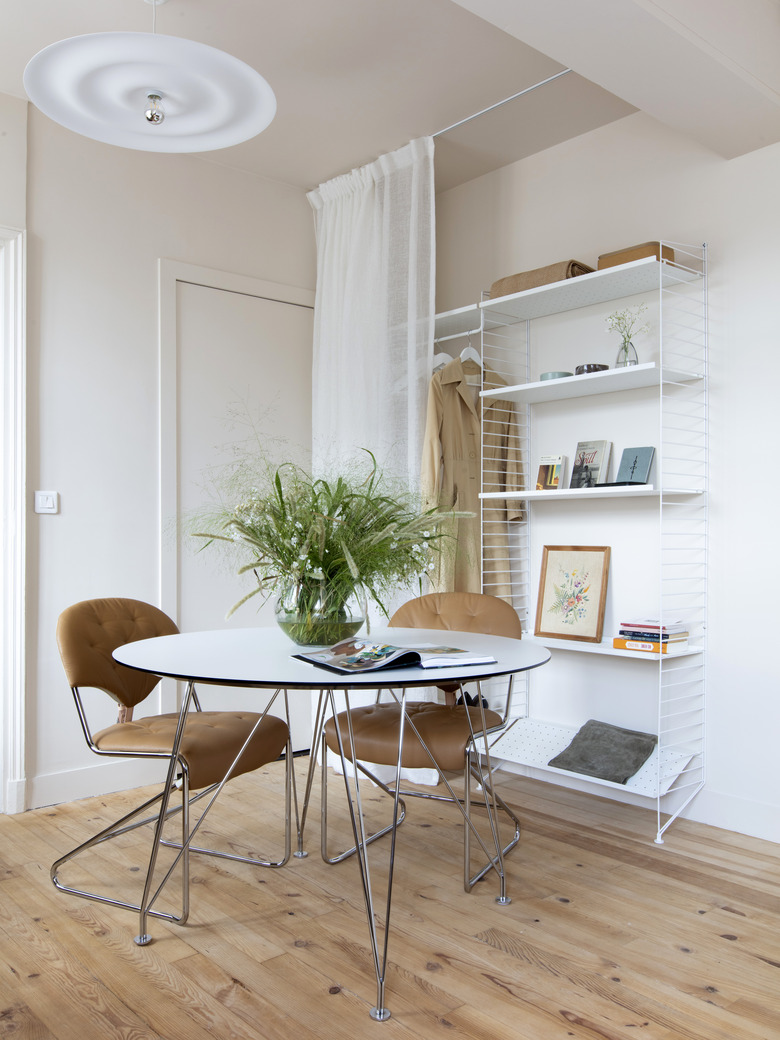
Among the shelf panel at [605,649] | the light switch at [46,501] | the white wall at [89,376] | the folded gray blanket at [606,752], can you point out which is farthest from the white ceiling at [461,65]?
the folded gray blanket at [606,752]

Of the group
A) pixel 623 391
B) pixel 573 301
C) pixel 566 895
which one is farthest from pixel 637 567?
pixel 566 895

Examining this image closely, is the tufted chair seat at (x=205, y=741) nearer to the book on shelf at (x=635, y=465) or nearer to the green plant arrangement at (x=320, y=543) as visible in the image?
the green plant arrangement at (x=320, y=543)

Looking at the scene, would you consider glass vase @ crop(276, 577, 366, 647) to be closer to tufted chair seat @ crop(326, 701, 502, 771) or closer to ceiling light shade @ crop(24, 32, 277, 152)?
tufted chair seat @ crop(326, 701, 502, 771)

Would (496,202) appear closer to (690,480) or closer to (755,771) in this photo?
(690,480)

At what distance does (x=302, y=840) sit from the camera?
8.80ft

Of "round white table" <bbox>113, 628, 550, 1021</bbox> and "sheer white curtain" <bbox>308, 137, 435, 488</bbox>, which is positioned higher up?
"sheer white curtain" <bbox>308, 137, 435, 488</bbox>

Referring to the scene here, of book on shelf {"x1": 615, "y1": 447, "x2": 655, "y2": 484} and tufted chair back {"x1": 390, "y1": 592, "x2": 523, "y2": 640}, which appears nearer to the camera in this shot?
tufted chair back {"x1": 390, "y1": 592, "x2": 523, "y2": 640}

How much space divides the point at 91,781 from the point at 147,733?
1198 millimetres

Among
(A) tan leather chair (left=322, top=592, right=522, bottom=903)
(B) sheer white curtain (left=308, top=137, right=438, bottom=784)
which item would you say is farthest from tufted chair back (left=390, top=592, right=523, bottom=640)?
(B) sheer white curtain (left=308, top=137, right=438, bottom=784)

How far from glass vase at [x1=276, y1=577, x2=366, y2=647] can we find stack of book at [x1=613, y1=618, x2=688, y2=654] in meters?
1.15

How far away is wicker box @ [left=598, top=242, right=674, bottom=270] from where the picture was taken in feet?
9.55

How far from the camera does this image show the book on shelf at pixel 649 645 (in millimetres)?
2900

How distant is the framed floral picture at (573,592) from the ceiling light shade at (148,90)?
79.4 inches

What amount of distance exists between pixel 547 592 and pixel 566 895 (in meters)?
1.36
